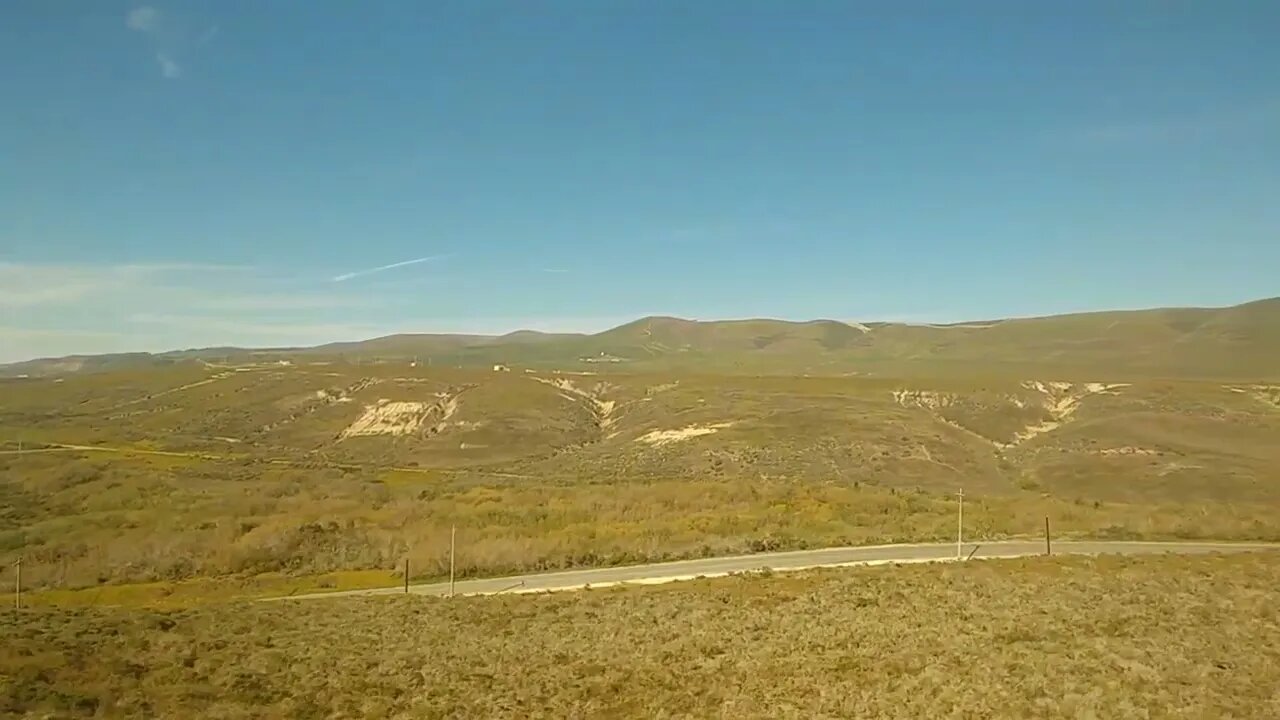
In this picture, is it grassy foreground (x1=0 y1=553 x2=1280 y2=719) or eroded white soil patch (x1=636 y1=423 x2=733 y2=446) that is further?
eroded white soil patch (x1=636 y1=423 x2=733 y2=446)

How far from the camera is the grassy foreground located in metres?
18.5

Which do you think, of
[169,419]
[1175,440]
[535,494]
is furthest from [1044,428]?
[169,419]

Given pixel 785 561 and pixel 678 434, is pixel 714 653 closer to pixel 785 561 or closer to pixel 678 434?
pixel 785 561

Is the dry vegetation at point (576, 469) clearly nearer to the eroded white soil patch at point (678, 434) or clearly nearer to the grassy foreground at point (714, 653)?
the eroded white soil patch at point (678, 434)

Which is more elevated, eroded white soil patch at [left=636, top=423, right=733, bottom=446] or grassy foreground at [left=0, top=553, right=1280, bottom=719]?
grassy foreground at [left=0, top=553, right=1280, bottom=719]

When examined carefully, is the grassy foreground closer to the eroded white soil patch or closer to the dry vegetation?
the dry vegetation

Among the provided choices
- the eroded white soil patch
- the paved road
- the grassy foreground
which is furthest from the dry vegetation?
the grassy foreground

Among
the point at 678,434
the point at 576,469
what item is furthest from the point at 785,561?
the point at 678,434

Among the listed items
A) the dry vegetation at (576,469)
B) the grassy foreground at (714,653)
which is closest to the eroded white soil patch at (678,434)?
the dry vegetation at (576,469)

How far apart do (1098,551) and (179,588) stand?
39.5 meters

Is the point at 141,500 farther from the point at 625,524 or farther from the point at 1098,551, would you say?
the point at 1098,551

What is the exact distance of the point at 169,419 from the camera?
4798 inches

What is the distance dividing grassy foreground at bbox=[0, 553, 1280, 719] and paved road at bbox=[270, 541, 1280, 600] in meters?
4.82

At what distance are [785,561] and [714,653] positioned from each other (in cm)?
1456
